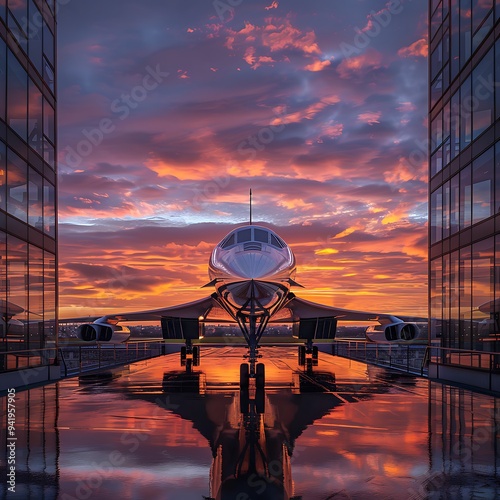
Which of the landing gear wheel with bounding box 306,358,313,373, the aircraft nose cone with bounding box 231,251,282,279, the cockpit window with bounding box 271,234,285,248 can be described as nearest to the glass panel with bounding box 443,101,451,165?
the cockpit window with bounding box 271,234,285,248

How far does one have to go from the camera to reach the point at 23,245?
61.0 feet

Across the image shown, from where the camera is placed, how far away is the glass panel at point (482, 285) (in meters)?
16.4

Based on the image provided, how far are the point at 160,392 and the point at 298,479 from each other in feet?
29.9

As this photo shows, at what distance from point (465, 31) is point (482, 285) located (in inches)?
319

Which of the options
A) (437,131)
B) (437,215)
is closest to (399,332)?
(437,215)

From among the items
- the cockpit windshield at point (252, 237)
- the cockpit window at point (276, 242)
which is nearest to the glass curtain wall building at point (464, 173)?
the cockpit window at point (276, 242)

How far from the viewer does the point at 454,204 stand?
19.8m

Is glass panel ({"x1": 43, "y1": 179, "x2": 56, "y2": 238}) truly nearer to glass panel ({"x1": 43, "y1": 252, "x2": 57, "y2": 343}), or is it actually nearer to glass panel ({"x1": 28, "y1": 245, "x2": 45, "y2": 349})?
glass panel ({"x1": 43, "y1": 252, "x2": 57, "y2": 343})

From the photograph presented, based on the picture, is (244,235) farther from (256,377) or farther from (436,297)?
(436,297)

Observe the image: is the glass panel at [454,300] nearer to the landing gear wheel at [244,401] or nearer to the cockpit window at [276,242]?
the cockpit window at [276,242]

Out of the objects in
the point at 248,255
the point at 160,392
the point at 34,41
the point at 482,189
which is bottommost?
the point at 160,392

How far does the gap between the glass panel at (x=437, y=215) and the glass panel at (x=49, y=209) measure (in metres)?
13.9

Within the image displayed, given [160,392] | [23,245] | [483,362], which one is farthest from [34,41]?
[483,362]

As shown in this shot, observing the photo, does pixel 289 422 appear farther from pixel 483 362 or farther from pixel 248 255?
pixel 483 362
